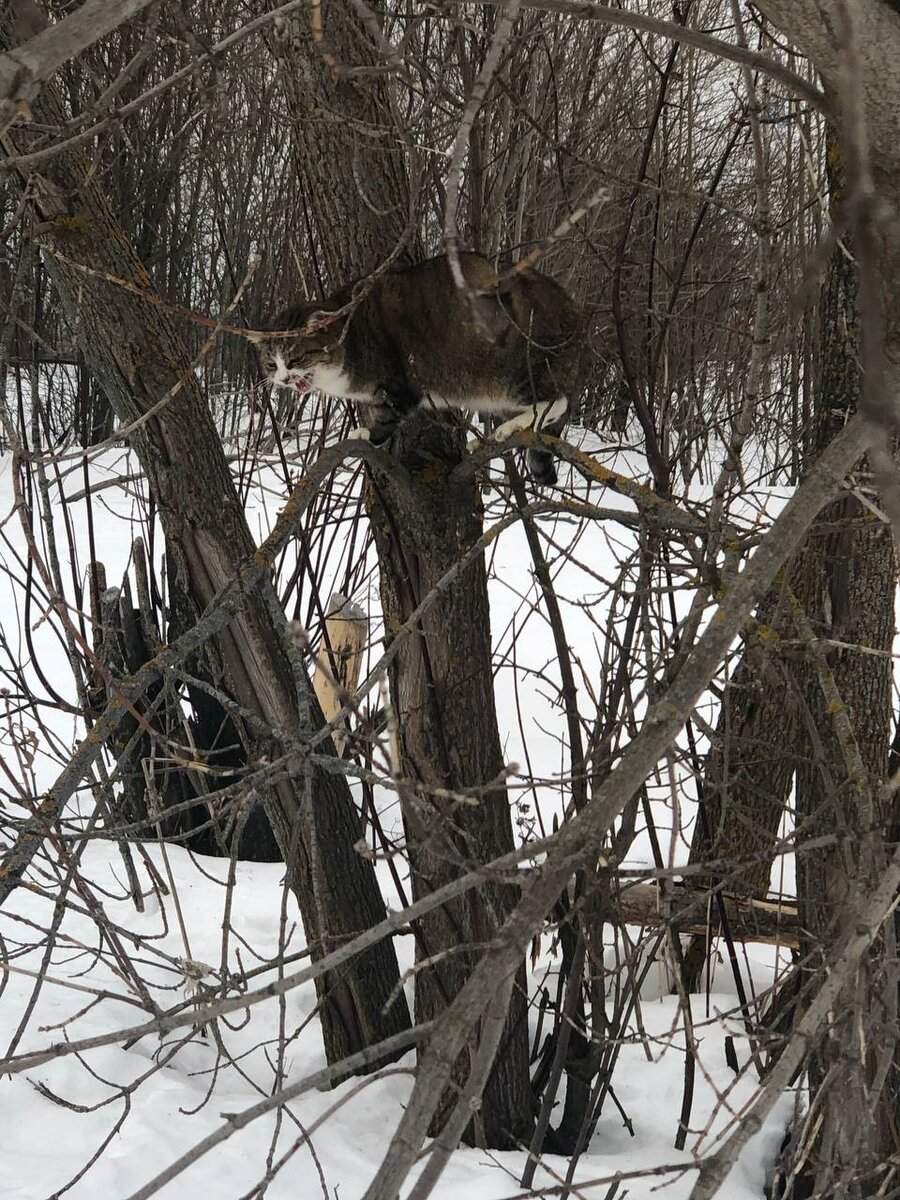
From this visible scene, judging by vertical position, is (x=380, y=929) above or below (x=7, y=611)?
below

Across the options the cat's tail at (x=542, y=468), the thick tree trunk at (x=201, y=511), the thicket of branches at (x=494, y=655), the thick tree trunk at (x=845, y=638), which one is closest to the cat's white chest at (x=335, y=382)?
the thicket of branches at (x=494, y=655)

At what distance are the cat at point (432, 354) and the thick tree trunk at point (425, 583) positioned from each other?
109 mm

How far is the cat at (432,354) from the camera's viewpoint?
299cm

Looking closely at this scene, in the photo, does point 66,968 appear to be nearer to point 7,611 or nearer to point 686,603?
point 7,611

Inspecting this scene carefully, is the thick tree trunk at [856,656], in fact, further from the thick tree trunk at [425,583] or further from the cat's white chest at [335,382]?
the cat's white chest at [335,382]

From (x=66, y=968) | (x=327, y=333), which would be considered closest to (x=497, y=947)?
(x=327, y=333)

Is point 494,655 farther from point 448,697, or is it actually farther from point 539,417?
point 539,417

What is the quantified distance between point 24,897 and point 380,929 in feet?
11.6

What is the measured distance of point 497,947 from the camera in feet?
3.29

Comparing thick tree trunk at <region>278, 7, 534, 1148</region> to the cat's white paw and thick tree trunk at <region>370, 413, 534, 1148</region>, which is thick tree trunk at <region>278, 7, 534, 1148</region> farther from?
the cat's white paw

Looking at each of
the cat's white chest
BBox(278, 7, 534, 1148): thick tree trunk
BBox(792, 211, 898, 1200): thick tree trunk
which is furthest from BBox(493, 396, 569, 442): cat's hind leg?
BBox(792, 211, 898, 1200): thick tree trunk

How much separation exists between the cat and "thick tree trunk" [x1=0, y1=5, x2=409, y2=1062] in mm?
355

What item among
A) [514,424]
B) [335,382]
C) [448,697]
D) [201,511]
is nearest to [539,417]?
[514,424]

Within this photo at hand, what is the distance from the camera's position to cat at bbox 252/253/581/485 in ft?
9.81
